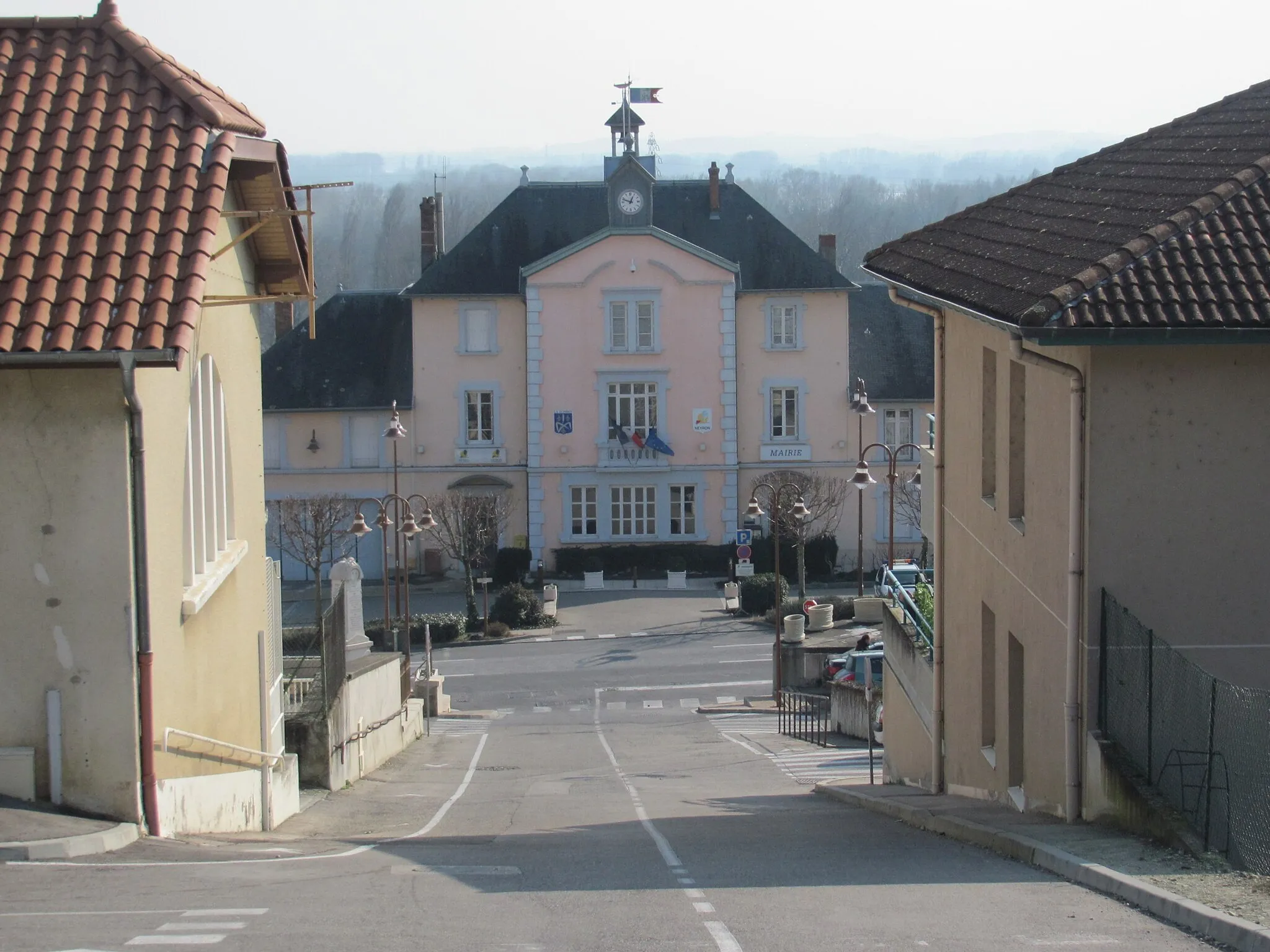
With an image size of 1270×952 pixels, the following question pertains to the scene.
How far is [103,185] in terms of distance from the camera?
39.8ft

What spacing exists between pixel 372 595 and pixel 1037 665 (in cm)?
4120

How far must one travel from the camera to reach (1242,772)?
419 inches

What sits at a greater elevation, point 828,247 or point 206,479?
point 828,247

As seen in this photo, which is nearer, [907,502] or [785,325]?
[907,502]

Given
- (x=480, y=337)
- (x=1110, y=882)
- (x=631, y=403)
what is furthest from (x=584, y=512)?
(x=1110, y=882)

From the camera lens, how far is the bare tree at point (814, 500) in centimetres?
5150

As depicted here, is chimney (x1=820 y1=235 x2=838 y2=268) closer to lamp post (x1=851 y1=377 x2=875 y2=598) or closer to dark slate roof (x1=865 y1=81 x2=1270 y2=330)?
lamp post (x1=851 y1=377 x2=875 y2=598)

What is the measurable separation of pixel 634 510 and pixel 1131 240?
4324cm

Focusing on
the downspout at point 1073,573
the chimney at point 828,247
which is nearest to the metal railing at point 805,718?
the downspout at point 1073,573

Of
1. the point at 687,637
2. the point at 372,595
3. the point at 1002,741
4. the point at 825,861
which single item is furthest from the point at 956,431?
the point at 372,595

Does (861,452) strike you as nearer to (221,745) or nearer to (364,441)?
(364,441)

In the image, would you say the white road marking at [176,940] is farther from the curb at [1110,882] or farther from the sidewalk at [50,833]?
the curb at [1110,882]

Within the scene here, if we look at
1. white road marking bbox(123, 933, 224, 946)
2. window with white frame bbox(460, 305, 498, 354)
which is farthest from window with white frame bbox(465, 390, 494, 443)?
white road marking bbox(123, 933, 224, 946)

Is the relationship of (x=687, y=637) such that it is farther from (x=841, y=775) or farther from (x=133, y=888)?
(x=133, y=888)
